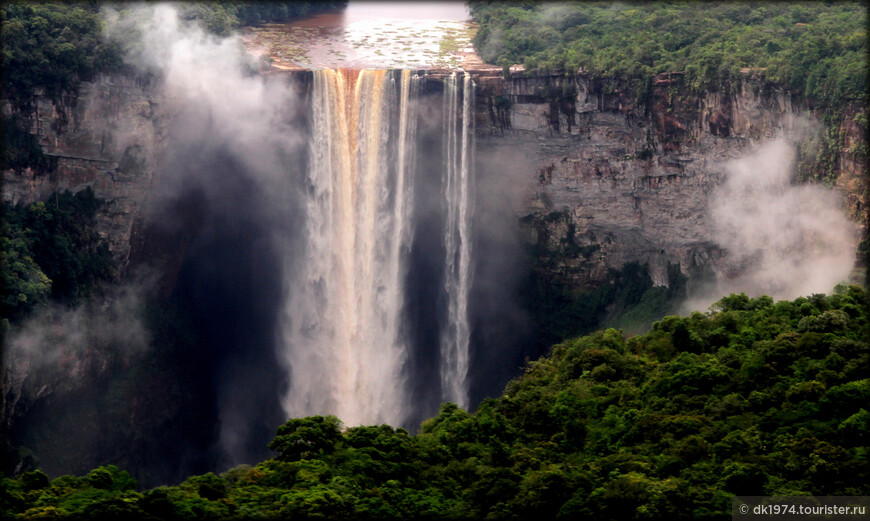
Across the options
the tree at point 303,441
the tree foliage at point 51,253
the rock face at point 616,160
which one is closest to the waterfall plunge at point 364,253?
the rock face at point 616,160

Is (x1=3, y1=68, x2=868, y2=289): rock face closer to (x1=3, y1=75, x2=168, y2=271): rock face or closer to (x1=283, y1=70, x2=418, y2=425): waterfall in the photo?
(x1=3, y1=75, x2=168, y2=271): rock face

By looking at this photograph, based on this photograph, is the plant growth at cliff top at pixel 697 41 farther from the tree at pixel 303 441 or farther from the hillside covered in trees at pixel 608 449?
the tree at pixel 303 441

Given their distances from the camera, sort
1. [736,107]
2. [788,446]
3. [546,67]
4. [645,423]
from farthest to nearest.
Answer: [546,67] → [736,107] → [645,423] → [788,446]

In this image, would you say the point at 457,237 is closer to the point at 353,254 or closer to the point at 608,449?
the point at 353,254

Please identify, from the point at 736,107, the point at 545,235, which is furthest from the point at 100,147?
the point at 736,107

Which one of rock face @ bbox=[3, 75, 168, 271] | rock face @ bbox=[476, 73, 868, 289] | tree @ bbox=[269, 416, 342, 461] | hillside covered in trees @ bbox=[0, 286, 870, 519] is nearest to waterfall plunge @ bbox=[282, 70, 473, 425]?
rock face @ bbox=[476, 73, 868, 289]

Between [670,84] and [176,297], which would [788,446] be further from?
[176,297]
